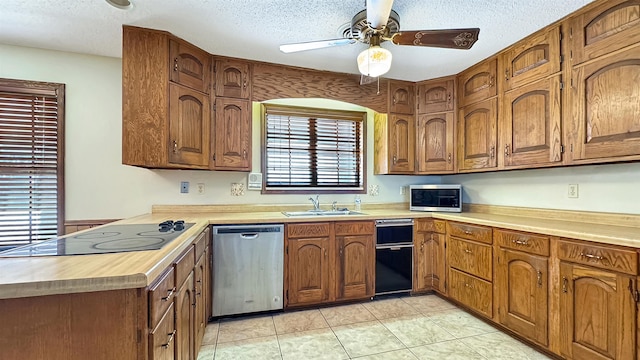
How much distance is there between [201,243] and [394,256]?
1.79 meters

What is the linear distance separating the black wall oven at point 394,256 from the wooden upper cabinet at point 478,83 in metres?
1.37

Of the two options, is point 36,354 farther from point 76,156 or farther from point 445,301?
point 445,301

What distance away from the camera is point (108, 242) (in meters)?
1.33

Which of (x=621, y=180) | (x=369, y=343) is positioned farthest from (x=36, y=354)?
(x=621, y=180)

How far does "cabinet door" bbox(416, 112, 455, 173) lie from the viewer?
2.96 meters

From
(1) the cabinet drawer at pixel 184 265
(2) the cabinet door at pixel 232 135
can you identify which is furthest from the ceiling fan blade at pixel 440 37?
(1) the cabinet drawer at pixel 184 265

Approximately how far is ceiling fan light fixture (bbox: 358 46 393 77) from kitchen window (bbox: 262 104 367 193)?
144cm

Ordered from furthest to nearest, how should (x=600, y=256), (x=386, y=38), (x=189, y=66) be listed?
(x=189, y=66), (x=386, y=38), (x=600, y=256)

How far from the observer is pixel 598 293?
5.18 ft

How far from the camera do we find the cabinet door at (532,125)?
205 cm

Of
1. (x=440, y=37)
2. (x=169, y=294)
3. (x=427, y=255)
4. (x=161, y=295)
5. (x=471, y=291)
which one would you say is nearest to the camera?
(x=161, y=295)

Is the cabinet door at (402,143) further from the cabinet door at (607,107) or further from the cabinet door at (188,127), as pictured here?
the cabinet door at (188,127)

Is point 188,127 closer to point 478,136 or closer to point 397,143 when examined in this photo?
point 397,143

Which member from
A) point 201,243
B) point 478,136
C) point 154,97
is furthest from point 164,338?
point 478,136
